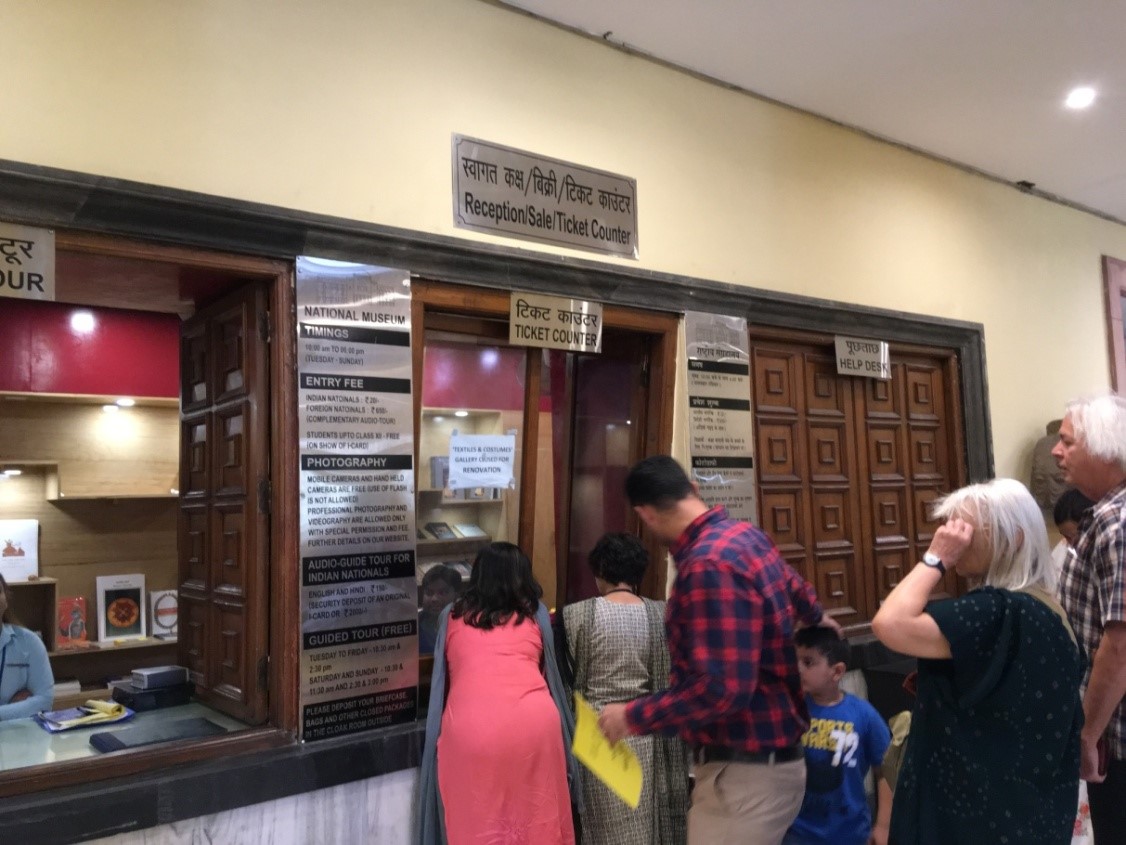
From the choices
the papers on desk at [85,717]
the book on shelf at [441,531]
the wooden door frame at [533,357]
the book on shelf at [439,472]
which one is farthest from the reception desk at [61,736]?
the wooden door frame at [533,357]

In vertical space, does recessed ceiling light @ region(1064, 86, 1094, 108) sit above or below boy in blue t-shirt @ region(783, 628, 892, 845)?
above

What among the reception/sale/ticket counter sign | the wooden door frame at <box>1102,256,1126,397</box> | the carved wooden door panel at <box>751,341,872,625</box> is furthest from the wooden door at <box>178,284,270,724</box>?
the wooden door frame at <box>1102,256,1126,397</box>

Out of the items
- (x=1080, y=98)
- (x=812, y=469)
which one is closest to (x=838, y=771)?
(x=812, y=469)

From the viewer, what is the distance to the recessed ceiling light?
427 cm

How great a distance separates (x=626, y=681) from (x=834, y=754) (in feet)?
2.28

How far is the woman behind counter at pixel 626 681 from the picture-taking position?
2914 millimetres

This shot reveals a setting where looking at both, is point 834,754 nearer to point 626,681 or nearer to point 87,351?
point 626,681

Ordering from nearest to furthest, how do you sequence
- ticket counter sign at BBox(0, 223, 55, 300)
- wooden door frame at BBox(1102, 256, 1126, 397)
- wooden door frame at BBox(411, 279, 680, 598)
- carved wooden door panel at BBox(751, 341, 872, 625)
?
ticket counter sign at BBox(0, 223, 55, 300) < wooden door frame at BBox(411, 279, 680, 598) < carved wooden door panel at BBox(751, 341, 872, 625) < wooden door frame at BBox(1102, 256, 1126, 397)

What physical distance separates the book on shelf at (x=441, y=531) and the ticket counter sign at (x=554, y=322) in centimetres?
72

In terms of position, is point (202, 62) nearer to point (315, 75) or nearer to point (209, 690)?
point (315, 75)

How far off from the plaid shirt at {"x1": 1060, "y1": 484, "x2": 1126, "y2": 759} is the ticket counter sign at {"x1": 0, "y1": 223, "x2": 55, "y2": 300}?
9.11 ft

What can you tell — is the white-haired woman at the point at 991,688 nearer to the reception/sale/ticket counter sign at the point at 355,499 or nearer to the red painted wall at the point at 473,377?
the reception/sale/ticket counter sign at the point at 355,499

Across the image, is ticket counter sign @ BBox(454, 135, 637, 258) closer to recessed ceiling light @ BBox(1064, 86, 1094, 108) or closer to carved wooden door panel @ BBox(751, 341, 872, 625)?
carved wooden door panel @ BBox(751, 341, 872, 625)

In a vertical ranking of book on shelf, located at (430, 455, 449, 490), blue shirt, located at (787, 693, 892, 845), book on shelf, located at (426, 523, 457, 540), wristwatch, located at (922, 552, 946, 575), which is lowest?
blue shirt, located at (787, 693, 892, 845)
